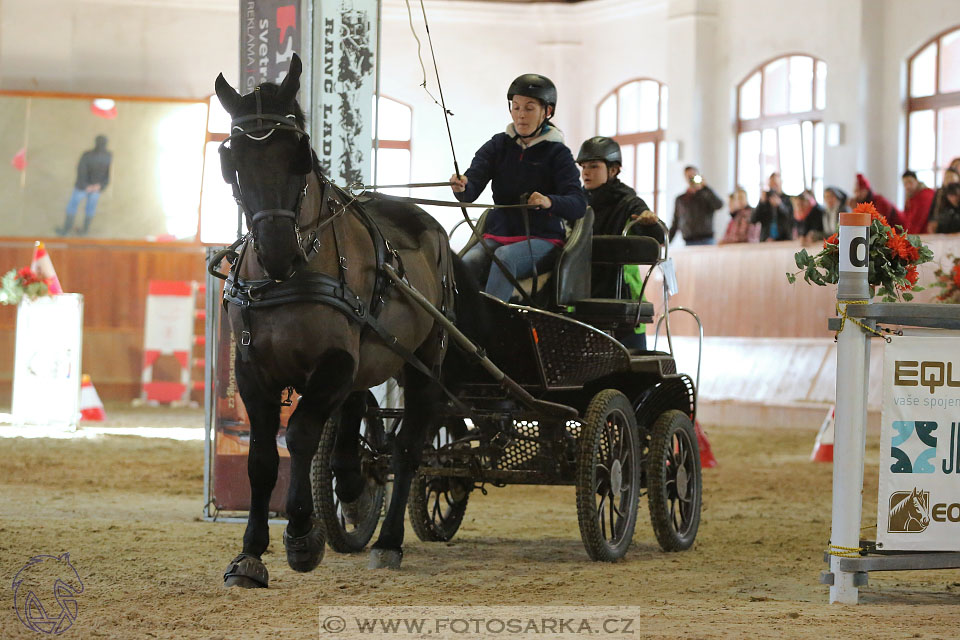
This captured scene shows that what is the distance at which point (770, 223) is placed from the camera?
688 inches

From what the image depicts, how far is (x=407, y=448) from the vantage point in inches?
226

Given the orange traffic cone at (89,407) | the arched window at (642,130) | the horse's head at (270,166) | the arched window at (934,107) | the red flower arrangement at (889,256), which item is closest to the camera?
the horse's head at (270,166)

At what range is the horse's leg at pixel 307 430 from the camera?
15.5 ft

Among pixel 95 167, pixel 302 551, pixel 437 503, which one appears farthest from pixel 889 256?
pixel 95 167

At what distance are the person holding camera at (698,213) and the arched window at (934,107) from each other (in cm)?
288

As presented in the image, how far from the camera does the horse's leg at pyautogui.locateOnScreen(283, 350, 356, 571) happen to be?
473 centimetres

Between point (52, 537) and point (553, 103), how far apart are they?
3245mm

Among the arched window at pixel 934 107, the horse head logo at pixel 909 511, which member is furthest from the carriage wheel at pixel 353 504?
the arched window at pixel 934 107

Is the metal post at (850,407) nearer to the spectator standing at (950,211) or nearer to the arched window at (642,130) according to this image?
the spectator standing at (950,211)

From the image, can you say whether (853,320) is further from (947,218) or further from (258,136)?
(947,218)

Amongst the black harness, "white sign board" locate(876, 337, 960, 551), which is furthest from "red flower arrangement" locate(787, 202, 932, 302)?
the black harness

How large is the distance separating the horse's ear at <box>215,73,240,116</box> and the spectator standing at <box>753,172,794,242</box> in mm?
13532

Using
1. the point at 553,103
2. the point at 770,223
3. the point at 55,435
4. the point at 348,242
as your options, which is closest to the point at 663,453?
the point at 553,103

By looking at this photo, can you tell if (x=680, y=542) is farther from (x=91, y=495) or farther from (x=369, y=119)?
(x=91, y=495)
